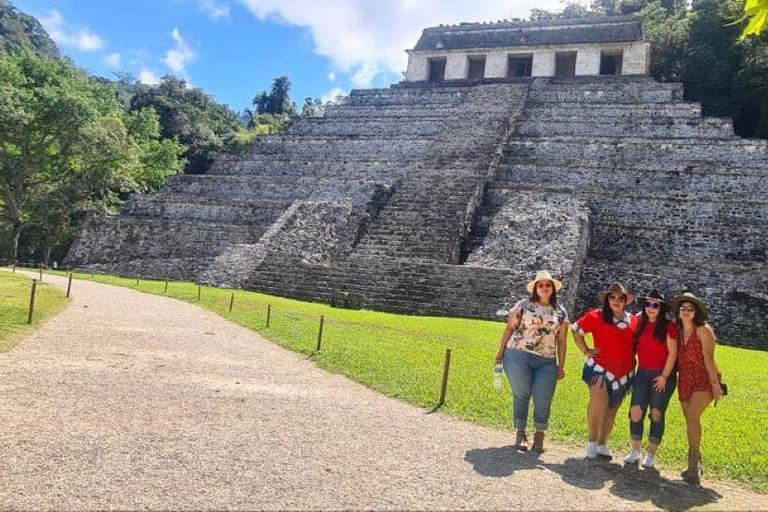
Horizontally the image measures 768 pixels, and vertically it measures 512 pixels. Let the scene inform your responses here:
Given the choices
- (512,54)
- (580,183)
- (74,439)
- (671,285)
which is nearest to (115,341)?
(74,439)

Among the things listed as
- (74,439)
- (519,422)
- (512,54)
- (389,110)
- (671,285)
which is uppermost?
(512,54)

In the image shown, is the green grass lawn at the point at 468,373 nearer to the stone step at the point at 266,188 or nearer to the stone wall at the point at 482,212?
the stone wall at the point at 482,212

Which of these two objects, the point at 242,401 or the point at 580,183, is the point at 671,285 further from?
the point at 242,401

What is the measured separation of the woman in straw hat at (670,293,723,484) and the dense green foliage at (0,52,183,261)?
19.5m

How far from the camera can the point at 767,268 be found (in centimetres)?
1255

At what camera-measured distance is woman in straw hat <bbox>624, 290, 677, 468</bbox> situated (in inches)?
162

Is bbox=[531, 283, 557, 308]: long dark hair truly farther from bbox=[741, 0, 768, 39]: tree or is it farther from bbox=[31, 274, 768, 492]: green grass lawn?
bbox=[741, 0, 768, 39]: tree

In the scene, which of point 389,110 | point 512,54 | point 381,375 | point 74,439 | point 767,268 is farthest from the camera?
point 512,54

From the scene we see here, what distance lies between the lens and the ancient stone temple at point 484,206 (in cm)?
1345

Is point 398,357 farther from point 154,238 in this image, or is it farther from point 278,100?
point 278,100

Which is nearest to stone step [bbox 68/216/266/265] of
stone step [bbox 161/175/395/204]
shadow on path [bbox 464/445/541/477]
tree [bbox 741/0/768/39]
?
stone step [bbox 161/175/395/204]

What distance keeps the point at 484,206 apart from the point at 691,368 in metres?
14.1

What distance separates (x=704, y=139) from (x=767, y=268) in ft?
28.4

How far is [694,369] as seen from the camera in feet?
13.2
